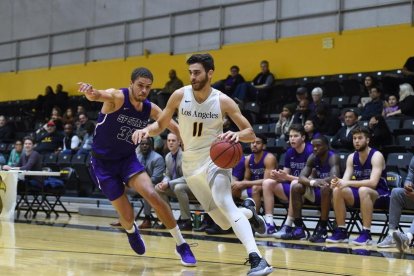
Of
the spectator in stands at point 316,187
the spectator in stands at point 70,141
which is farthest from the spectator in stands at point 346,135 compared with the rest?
the spectator in stands at point 70,141

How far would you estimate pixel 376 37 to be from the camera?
42.2 feet

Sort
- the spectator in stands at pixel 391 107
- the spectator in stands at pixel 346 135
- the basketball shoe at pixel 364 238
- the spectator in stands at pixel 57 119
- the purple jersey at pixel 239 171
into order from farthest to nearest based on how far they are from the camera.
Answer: the spectator in stands at pixel 57 119 → the spectator in stands at pixel 391 107 → the spectator in stands at pixel 346 135 → the purple jersey at pixel 239 171 → the basketball shoe at pixel 364 238

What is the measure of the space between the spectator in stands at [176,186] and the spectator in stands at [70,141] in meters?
4.51

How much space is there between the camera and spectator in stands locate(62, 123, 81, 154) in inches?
544

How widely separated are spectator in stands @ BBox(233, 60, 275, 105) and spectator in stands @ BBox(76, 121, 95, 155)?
10.2 ft

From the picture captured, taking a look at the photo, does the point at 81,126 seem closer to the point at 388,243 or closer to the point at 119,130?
the point at 388,243

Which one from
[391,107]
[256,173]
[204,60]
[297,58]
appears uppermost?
[297,58]

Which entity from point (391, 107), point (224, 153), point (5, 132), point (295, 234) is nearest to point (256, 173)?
point (295, 234)

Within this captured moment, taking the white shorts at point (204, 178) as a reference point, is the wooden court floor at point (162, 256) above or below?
below

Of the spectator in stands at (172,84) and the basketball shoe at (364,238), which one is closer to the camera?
the basketball shoe at (364,238)

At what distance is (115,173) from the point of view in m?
5.84

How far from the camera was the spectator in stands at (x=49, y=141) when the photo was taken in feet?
47.6

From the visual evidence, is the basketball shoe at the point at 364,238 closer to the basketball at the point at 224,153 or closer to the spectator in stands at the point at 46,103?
the basketball at the point at 224,153

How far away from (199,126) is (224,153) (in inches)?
22.3
